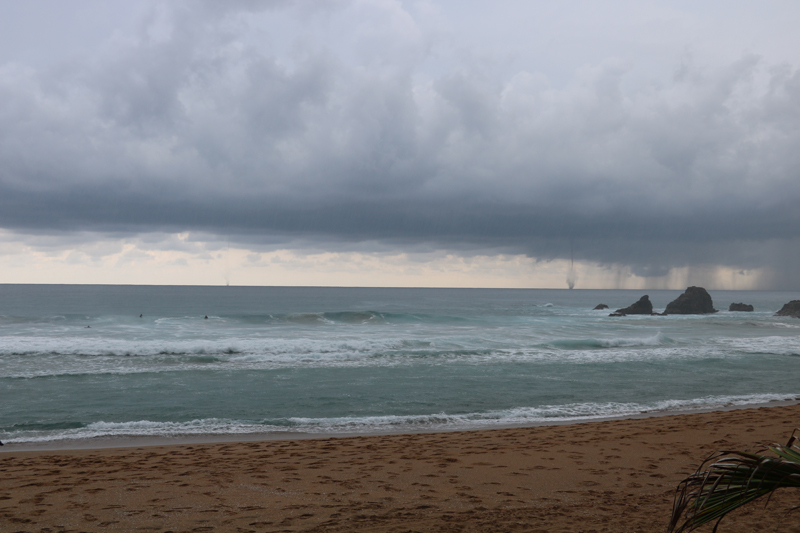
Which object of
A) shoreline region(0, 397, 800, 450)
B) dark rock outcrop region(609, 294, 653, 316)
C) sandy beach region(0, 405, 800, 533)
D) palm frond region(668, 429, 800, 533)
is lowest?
shoreline region(0, 397, 800, 450)

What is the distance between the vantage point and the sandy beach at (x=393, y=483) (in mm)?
5430

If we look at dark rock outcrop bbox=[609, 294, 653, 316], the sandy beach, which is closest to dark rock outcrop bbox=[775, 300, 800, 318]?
dark rock outcrop bbox=[609, 294, 653, 316]

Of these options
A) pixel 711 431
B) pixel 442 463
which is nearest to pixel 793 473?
pixel 442 463

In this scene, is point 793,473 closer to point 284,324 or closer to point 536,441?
point 536,441

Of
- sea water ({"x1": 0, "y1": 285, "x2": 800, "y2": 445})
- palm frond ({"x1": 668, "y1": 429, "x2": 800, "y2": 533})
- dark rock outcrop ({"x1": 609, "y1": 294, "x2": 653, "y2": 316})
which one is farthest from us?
dark rock outcrop ({"x1": 609, "y1": 294, "x2": 653, "y2": 316})

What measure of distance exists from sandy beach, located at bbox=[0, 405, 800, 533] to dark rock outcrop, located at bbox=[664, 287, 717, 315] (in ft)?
196

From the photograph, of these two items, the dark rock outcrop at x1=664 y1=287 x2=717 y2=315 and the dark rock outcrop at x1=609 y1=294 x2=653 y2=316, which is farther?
the dark rock outcrop at x1=664 y1=287 x2=717 y2=315

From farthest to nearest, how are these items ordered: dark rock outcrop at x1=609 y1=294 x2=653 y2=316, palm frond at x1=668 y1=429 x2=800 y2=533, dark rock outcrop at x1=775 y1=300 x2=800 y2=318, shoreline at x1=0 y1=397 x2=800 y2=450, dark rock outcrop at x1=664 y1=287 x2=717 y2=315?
1. dark rock outcrop at x1=664 y1=287 x2=717 y2=315
2. dark rock outcrop at x1=609 y1=294 x2=653 y2=316
3. dark rock outcrop at x1=775 y1=300 x2=800 y2=318
4. shoreline at x1=0 y1=397 x2=800 y2=450
5. palm frond at x1=668 y1=429 x2=800 y2=533

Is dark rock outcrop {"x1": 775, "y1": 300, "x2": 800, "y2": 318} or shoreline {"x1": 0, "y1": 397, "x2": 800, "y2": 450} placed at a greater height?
dark rock outcrop {"x1": 775, "y1": 300, "x2": 800, "y2": 318}

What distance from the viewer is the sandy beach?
5430mm

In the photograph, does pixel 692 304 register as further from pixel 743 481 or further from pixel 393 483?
pixel 743 481

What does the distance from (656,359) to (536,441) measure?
14894 millimetres

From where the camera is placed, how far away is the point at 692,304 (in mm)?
64062

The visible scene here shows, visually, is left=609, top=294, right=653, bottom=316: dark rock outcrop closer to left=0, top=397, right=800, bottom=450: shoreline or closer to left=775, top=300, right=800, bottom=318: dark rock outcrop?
left=775, top=300, right=800, bottom=318: dark rock outcrop
